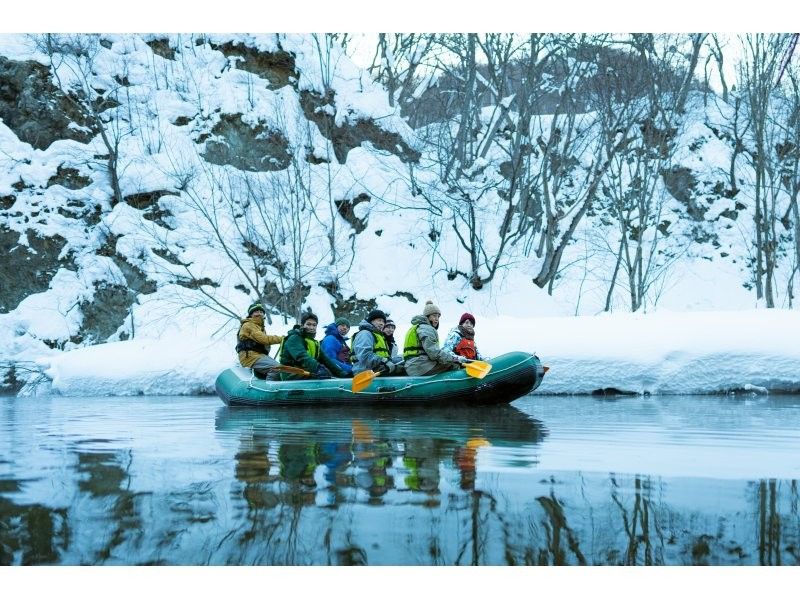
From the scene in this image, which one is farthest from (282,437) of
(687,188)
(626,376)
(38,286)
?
(687,188)

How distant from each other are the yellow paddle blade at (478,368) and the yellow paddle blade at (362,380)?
4.59 ft

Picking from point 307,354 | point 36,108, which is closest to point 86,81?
point 36,108

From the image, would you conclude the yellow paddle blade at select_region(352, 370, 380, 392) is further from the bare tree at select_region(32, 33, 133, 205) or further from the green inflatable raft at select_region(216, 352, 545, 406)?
the bare tree at select_region(32, 33, 133, 205)

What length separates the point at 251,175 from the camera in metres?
23.8

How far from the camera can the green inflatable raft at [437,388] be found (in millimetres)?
12461

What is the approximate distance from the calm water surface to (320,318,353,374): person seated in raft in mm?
4110

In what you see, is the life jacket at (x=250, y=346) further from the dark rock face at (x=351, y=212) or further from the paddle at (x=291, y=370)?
the dark rock face at (x=351, y=212)

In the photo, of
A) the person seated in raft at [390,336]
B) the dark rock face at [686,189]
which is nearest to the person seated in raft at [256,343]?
the person seated in raft at [390,336]

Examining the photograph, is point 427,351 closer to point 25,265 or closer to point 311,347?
point 311,347

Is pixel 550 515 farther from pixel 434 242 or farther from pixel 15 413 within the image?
pixel 434 242

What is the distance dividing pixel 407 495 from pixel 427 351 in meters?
7.16

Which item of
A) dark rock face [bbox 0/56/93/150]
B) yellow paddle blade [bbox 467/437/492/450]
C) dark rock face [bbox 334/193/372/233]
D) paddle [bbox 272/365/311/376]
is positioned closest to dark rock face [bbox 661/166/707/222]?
dark rock face [bbox 334/193/372/233]

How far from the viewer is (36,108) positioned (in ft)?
90.1

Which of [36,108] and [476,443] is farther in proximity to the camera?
[36,108]
